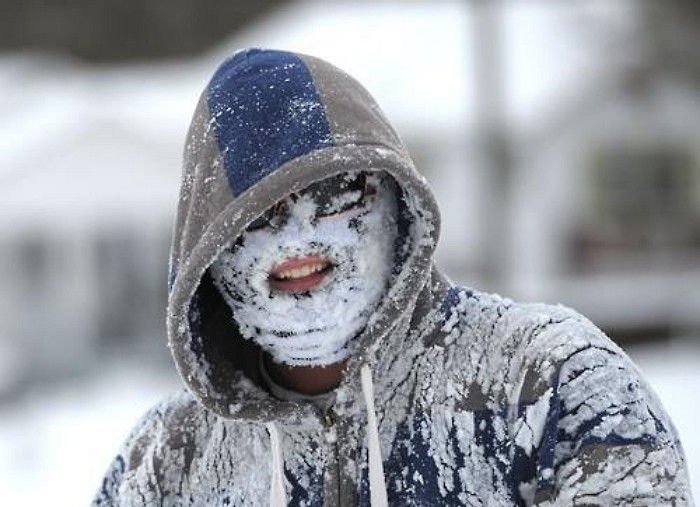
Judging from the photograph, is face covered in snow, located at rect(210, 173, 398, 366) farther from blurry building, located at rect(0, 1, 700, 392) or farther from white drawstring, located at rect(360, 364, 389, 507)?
blurry building, located at rect(0, 1, 700, 392)

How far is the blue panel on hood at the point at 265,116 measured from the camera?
1.87 m

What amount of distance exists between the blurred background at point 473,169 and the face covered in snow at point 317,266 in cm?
1446

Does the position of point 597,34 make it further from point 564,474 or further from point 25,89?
point 564,474

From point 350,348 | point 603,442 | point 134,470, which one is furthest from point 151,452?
point 603,442

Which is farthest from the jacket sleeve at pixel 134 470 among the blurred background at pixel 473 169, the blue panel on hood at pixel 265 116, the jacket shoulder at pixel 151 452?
the blurred background at pixel 473 169

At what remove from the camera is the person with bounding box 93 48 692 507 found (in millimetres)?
1793

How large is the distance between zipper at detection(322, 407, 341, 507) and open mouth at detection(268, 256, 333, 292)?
6.9 inches

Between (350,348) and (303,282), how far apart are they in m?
0.11

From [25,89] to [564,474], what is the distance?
20.7 metres

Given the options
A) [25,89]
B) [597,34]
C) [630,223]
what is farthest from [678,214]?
[25,89]

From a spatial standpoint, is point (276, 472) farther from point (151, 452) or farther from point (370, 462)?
point (151, 452)

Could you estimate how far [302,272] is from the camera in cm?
198

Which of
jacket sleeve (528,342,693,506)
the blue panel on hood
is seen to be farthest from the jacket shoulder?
jacket sleeve (528,342,693,506)

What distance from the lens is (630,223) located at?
20391 mm
